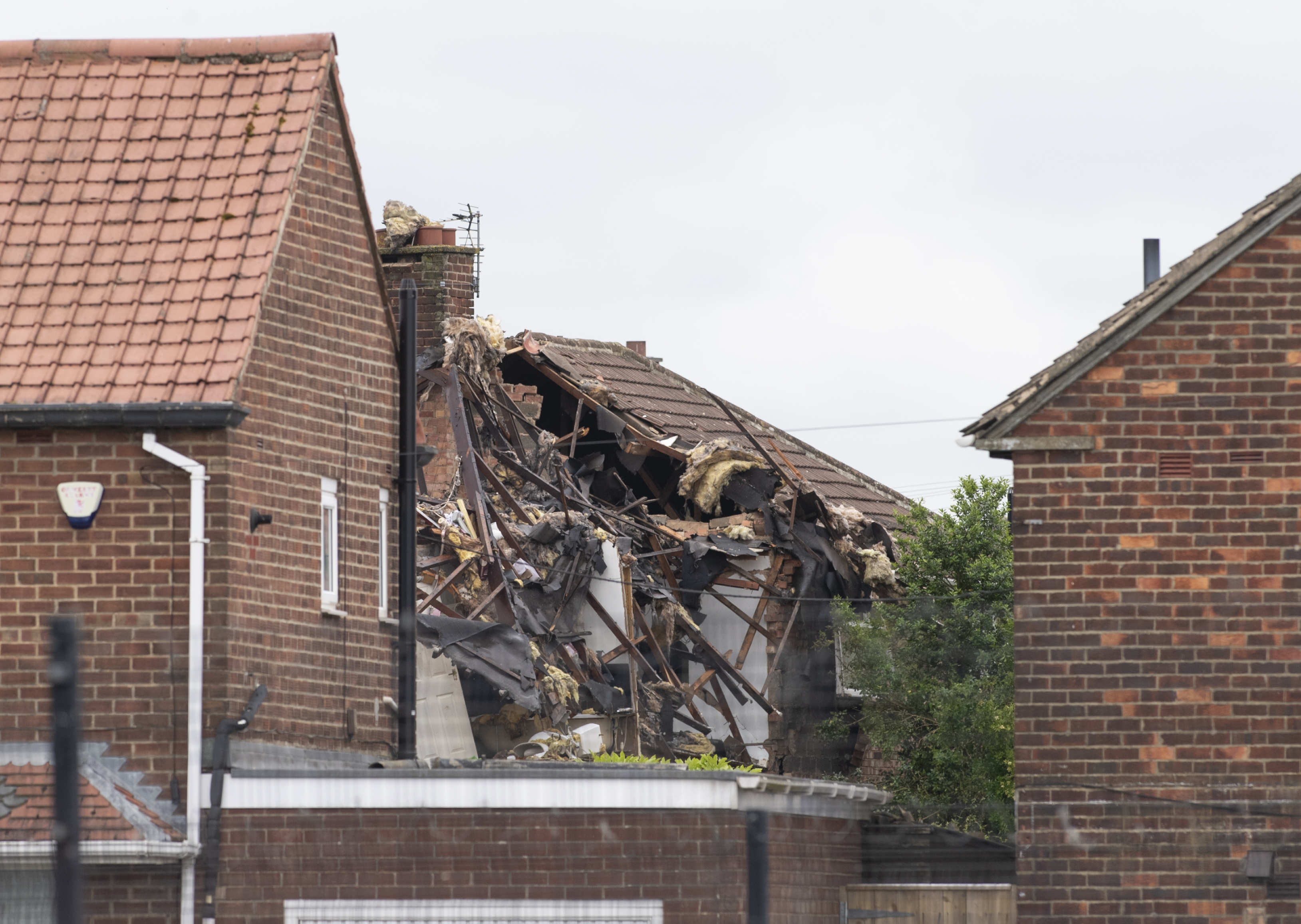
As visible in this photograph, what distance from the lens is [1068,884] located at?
15141 millimetres

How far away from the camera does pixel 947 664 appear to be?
1093 inches

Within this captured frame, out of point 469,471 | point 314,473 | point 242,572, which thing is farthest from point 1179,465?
point 469,471

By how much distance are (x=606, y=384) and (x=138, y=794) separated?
60.4 ft

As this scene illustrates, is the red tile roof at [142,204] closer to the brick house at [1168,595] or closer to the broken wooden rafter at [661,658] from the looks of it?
the brick house at [1168,595]

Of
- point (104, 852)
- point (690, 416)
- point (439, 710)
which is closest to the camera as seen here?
point (104, 852)

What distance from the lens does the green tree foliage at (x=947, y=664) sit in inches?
1033

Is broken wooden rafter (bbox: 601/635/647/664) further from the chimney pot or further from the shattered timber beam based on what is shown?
the chimney pot

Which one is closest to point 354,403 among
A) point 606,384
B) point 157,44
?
point 157,44

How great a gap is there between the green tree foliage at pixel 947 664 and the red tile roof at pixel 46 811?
41.8ft

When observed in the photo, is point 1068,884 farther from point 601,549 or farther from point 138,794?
point 601,549

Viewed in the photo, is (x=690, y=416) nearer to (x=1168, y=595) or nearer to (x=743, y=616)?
(x=743, y=616)

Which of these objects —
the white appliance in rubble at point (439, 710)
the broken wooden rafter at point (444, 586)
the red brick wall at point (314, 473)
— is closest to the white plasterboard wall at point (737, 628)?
the broken wooden rafter at point (444, 586)

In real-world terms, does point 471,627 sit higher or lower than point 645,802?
higher

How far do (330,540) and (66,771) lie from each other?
33.7 ft
